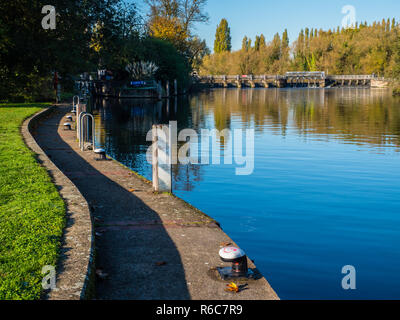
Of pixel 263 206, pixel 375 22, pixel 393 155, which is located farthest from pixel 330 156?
pixel 375 22

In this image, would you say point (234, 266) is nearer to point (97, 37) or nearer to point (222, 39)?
point (97, 37)

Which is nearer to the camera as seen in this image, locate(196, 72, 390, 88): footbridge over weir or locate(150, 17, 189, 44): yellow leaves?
locate(150, 17, 189, 44): yellow leaves

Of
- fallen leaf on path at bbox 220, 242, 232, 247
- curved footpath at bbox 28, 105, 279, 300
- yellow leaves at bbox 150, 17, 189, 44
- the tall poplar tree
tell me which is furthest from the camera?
the tall poplar tree

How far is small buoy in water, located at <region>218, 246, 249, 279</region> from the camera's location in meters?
5.91

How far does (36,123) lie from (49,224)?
1670 cm

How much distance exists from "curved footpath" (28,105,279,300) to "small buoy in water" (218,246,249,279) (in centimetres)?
16

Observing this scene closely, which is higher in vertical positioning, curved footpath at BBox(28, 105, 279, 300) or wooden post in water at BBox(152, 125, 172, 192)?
wooden post in water at BBox(152, 125, 172, 192)

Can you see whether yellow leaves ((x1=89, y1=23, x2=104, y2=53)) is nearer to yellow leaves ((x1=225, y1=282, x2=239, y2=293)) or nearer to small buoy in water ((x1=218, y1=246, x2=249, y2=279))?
small buoy in water ((x1=218, y1=246, x2=249, y2=279))

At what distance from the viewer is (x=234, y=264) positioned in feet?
19.5

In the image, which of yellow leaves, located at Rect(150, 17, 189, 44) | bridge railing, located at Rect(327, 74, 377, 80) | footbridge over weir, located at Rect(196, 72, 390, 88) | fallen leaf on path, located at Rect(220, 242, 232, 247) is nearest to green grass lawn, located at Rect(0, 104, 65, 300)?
fallen leaf on path, located at Rect(220, 242, 232, 247)

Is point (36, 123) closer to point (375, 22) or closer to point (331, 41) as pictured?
point (331, 41)

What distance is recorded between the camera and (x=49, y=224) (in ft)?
22.5

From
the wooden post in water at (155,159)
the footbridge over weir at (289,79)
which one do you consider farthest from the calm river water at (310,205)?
the footbridge over weir at (289,79)

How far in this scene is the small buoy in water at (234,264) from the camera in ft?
19.4
